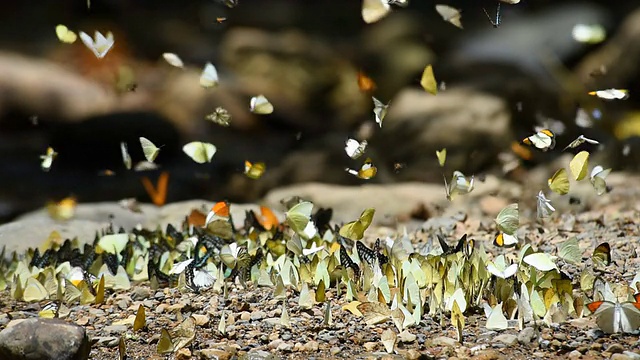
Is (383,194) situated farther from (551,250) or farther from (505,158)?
(551,250)

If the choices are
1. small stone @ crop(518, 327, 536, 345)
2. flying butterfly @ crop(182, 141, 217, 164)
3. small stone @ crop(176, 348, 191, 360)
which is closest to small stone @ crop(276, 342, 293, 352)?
small stone @ crop(176, 348, 191, 360)

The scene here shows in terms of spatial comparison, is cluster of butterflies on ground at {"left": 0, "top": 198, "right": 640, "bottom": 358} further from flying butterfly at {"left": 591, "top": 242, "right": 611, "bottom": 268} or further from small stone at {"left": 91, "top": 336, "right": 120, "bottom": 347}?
small stone at {"left": 91, "top": 336, "right": 120, "bottom": 347}

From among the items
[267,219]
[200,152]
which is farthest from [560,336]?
[267,219]

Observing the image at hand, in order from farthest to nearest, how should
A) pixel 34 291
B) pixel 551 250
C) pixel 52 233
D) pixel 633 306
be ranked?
pixel 52 233, pixel 551 250, pixel 34 291, pixel 633 306

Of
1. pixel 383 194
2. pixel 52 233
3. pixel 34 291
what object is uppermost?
pixel 383 194

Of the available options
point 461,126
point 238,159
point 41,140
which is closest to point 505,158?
point 461,126

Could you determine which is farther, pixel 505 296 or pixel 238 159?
pixel 238 159
